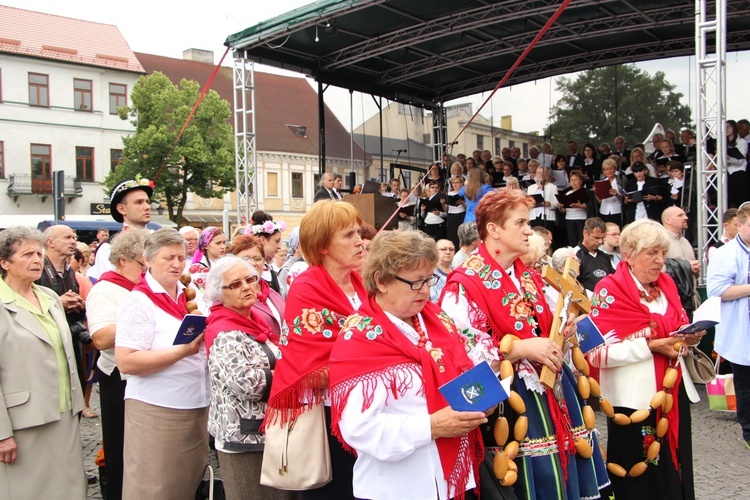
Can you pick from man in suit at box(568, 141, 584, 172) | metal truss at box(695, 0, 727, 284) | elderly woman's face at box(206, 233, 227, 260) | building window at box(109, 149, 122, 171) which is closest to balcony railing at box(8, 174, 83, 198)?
building window at box(109, 149, 122, 171)

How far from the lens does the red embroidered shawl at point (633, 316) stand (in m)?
3.66

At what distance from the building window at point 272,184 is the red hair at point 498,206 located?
36.5 meters

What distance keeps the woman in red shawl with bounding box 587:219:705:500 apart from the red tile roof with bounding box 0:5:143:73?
36238 millimetres

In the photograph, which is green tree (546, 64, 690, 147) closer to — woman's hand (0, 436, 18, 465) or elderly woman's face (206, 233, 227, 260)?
elderly woman's face (206, 233, 227, 260)

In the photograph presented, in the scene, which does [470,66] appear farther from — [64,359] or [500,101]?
[64,359]

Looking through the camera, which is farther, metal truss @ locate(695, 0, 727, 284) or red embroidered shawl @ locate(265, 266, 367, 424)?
metal truss @ locate(695, 0, 727, 284)

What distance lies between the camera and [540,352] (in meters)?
2.74

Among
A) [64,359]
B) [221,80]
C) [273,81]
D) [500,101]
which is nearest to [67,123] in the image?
[221,80]

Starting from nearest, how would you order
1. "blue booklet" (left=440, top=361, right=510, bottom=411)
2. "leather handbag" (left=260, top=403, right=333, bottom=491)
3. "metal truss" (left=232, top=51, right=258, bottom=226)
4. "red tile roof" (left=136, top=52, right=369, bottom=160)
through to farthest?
"blue booklet" (left=440, top=361, right=510, bottom=411), "leather handbag" (left=260, top=403, right=333, bottom=491), "metal truss" (left=232, top=51, right=258, bottom=226), "red tile roof" (left=136, top=52, right=369, bottom=160)

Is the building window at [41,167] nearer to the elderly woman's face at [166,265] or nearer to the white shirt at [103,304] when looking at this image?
the white shirt at [103,304]

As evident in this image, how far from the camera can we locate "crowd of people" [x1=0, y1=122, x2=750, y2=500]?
234 cm

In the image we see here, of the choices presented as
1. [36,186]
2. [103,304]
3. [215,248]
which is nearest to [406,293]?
[103,304]

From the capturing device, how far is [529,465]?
2.78 meters

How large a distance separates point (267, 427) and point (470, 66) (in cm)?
1307
